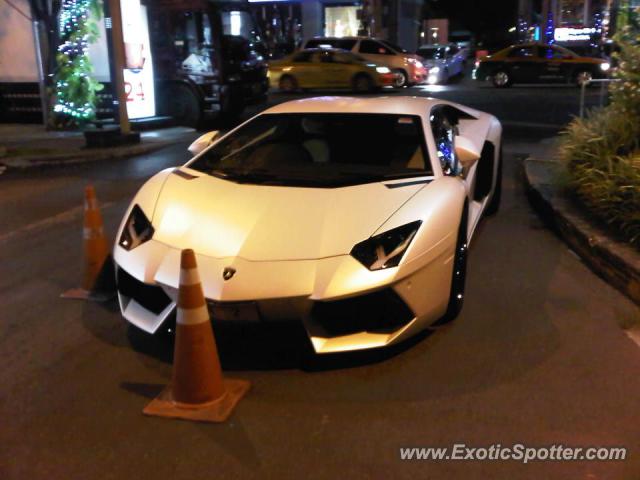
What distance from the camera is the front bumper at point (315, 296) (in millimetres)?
3658

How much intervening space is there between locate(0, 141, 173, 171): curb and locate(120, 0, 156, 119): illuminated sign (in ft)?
7.84

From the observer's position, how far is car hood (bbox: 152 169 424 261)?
3926 millimetres

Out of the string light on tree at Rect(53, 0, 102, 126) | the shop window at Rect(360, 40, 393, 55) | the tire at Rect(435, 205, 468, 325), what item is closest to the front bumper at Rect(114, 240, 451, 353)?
the tire at Rect(435, 205, 468, 325)

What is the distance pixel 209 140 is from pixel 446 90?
65.0 feet

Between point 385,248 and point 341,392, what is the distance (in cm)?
83

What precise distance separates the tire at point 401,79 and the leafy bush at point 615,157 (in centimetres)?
1630

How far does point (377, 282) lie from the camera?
12.2 feet

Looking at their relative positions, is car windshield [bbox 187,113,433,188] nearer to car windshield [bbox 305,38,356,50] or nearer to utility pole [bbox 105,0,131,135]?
utility pole [bbox 105,0,131,135]

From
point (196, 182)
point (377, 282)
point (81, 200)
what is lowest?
point (81, 200)

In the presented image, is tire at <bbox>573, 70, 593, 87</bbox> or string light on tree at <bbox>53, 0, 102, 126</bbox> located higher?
string light on tree at <bbox>53, 0, 102, 126</bbox>

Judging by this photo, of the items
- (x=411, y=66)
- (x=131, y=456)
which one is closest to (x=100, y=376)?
(x=131, y=456)

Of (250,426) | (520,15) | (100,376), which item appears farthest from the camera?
(520,15)

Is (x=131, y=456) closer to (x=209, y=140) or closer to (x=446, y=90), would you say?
(x=209, y=140)

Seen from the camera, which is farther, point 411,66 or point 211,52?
point 411,66
